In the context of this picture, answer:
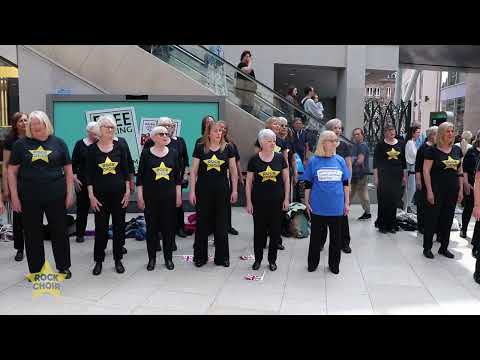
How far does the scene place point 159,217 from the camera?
5465mm

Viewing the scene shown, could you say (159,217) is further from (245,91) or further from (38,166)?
(245,91)

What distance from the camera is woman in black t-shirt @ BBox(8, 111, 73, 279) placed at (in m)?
4.71

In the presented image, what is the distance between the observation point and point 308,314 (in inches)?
163

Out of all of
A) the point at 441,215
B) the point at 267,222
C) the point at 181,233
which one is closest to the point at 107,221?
the point at 267,222

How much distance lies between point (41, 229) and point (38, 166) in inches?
28.4

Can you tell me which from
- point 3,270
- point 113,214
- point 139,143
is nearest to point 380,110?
point 139,143

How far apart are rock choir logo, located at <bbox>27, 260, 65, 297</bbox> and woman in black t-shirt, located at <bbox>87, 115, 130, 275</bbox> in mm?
448

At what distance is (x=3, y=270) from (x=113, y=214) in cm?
159

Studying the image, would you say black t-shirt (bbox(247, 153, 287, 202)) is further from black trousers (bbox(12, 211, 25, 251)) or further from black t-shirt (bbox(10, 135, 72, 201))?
black trousers (bbox(12, 211, 25, 251))

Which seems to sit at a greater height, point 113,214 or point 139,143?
point 139,143

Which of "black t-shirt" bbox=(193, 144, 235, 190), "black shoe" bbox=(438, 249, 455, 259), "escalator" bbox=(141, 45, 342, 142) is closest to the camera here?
"black t-shirt" bbox=(193, 144, 235, 190)

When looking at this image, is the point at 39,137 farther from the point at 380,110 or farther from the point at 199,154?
the point at 380,110

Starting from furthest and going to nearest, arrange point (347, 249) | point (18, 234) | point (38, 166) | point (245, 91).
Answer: point (245, 91), point (347, 249), point (18, 234), point (38, 166)

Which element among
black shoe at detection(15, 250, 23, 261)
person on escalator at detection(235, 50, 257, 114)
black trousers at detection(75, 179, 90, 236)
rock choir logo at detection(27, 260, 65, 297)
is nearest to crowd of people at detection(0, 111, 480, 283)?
black shoe at detection(15, 250, 23, 261)
